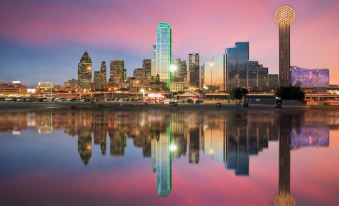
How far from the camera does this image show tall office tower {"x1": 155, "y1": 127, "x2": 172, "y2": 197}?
9656mm

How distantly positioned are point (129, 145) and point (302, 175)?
9047mm

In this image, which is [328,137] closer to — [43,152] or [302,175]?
[302,175]

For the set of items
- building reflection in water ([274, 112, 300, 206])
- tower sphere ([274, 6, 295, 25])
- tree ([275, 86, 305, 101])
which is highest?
tower sphere ([274, 6, 295, 25])

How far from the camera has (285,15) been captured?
179 metres

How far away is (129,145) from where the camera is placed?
57.3 ft

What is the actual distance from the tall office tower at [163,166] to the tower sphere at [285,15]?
174 metres

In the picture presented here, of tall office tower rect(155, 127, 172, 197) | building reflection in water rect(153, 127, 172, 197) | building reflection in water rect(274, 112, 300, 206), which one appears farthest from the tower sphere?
tall office tower rect(155, 127, 172, 197)

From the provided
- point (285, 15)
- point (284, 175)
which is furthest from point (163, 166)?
point (285, 15)

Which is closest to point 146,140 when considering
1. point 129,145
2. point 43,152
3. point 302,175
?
point 129,145

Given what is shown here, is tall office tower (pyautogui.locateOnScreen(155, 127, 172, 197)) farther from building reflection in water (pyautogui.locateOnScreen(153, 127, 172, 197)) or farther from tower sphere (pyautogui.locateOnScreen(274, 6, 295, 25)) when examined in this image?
tower sphere (pyautogui.locateOnScreen(274, 6, 295, 25))

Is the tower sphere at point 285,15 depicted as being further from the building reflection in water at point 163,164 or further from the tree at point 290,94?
the building reflection in water at point 163,164

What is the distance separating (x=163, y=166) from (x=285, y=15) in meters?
185

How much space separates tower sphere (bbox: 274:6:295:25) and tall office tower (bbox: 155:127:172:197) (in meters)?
174

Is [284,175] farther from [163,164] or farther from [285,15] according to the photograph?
[285,15]
